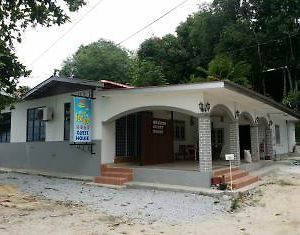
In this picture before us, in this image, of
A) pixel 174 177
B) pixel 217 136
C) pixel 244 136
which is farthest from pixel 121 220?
pixel 244 136

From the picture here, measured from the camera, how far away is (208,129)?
11102 millimetres

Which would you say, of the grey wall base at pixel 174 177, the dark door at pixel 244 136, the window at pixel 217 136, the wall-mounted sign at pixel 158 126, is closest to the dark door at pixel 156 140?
the wall-mounted sign at pixel 158 126

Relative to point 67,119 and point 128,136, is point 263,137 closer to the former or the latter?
point 128,136

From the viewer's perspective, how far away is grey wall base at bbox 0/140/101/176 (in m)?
13.4

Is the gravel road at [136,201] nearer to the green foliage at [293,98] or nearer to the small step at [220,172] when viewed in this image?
the small step at [220,172]

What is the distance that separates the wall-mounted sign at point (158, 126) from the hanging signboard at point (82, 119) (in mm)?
2689

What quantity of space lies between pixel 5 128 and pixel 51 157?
460 cm

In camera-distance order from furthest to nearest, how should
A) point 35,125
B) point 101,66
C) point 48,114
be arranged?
point 101,66, point 35,125, point 48,114

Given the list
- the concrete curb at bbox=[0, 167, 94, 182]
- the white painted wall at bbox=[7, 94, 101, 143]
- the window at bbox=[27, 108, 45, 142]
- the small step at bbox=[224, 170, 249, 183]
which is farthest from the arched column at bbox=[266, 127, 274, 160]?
the window at bbox=[27, 108, 45, 142]

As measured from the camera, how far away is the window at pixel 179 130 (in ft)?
56.4

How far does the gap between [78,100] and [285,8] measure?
21502 mm

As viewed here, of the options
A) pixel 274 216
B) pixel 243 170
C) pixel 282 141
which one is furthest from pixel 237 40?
pixel 274 216

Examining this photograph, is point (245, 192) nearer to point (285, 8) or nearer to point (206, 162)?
point (206, 162)

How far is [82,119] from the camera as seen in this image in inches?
505
